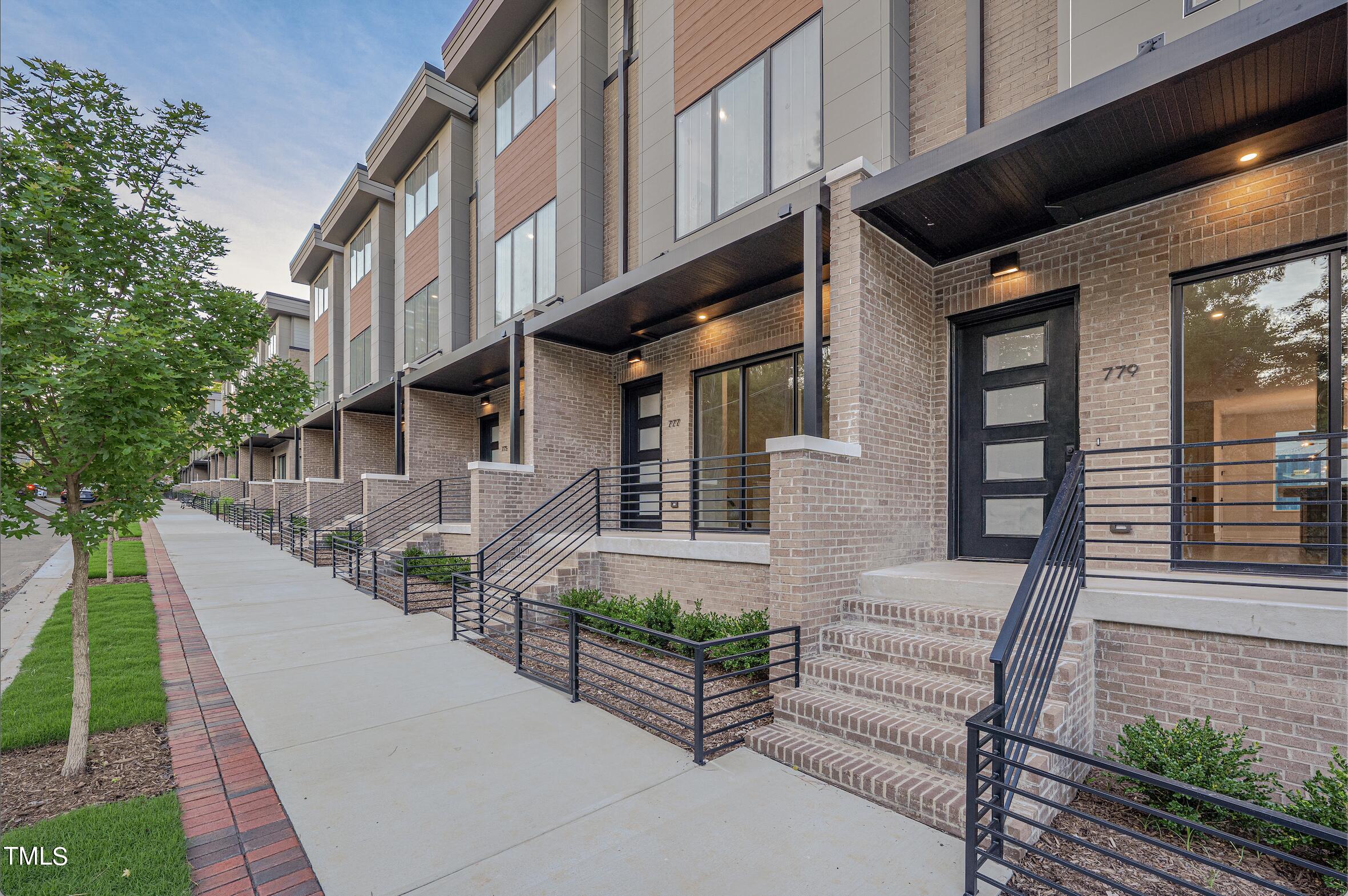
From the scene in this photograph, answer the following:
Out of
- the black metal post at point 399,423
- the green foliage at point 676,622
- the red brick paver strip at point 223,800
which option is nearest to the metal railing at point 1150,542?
the green foliage at point 676,622

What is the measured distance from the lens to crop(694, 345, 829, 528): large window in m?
8.48

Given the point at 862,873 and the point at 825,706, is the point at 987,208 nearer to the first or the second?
the point at 825,706

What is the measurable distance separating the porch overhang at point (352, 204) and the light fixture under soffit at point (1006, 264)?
58.5 feet

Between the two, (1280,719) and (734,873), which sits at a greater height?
(1280,719)

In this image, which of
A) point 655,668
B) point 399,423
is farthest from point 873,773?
point 399,423

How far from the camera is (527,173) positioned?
12.5 metres

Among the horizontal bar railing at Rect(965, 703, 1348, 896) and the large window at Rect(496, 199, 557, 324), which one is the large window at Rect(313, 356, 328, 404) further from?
the horizontal bar railing at Rect(965, 703, 1348, 896)

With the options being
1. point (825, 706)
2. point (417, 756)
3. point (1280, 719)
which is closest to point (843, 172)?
point (825, 706)

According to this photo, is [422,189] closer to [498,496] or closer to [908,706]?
[498,496]

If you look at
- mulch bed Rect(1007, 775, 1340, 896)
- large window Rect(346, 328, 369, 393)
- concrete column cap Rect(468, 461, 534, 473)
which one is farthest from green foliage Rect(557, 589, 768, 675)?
large window Rect(346, 328, 369, 393)

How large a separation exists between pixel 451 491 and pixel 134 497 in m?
11.0

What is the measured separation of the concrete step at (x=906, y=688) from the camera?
12.5 ft

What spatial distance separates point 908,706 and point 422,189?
1733 cm

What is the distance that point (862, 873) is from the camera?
2953 millimetres
